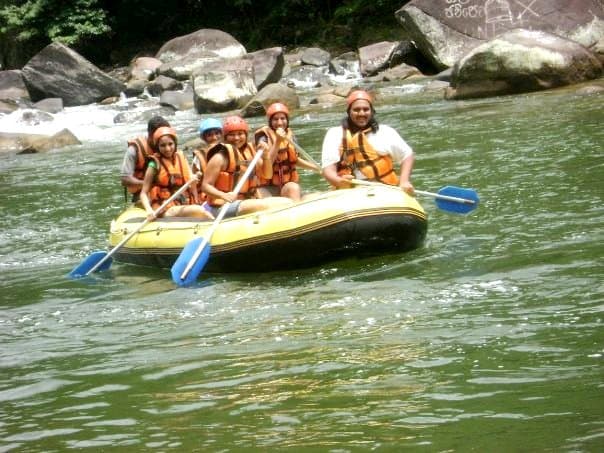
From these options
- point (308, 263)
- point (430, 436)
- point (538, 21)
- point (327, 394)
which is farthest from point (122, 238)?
point (538, 21)

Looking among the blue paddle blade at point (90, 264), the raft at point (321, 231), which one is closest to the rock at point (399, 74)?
the blue paddle blade at point (90, 264)

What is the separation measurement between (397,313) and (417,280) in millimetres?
772

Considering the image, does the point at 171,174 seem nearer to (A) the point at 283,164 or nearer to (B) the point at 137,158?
(B) the point at 137,158

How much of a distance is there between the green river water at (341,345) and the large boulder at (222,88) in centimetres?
855

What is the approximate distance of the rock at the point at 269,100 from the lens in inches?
627

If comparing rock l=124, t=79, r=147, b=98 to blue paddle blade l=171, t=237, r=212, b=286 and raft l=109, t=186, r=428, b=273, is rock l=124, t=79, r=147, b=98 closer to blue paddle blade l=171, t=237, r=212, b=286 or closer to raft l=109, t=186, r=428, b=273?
raft l=109, t=186, r=428, b=273

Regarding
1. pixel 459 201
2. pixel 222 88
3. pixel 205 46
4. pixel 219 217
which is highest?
pixel 205 46

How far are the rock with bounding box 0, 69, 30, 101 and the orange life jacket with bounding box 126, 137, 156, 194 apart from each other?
46.0 ft

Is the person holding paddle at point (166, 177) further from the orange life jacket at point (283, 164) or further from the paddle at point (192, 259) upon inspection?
the paddle at point (192, 259)

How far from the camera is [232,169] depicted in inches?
283

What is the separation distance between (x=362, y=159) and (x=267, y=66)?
484 inches

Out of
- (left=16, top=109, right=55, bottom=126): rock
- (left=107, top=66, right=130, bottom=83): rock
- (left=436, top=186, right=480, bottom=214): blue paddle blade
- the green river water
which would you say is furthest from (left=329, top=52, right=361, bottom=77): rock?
(left=436, top=186, right=480, bottom=214): blue paddle blade

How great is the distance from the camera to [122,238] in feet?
24.3

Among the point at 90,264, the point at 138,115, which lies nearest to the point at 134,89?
the point at 138,115
